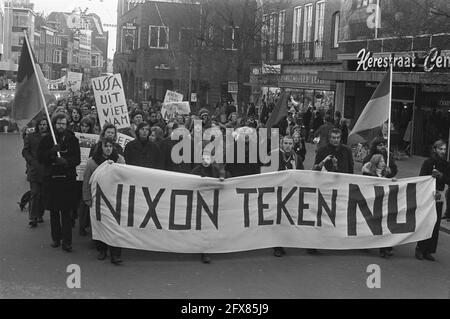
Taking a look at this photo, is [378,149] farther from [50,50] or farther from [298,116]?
[50,50]

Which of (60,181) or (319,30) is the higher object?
(319,30)

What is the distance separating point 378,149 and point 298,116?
1978 cm

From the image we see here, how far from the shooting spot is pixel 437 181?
8609 mm

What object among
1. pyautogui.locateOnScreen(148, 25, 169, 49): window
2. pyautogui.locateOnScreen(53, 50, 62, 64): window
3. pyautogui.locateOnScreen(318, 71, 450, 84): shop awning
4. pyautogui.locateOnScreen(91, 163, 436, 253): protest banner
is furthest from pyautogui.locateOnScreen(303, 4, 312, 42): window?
pyautogui.locateOnScreen(53, 50, 62, 64): window

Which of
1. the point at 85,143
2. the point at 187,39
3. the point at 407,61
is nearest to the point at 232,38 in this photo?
the point at 187,39

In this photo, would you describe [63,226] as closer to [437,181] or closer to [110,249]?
[110,249]

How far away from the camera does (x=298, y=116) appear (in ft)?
96.0

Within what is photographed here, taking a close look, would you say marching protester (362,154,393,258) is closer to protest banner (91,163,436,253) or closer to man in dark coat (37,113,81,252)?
protest banner (91,163,436,253)

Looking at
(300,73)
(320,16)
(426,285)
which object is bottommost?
(426,285)

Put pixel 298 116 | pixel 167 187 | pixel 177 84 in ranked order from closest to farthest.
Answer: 1. pixel 167 187
2. pixel 298 116
3. pixel 177 84

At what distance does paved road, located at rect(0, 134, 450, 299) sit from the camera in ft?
21.4

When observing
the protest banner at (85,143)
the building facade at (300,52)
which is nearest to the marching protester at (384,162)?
the protest banner at (85,143)

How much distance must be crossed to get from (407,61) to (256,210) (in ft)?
43.5

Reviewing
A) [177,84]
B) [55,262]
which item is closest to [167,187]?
[55,262]
